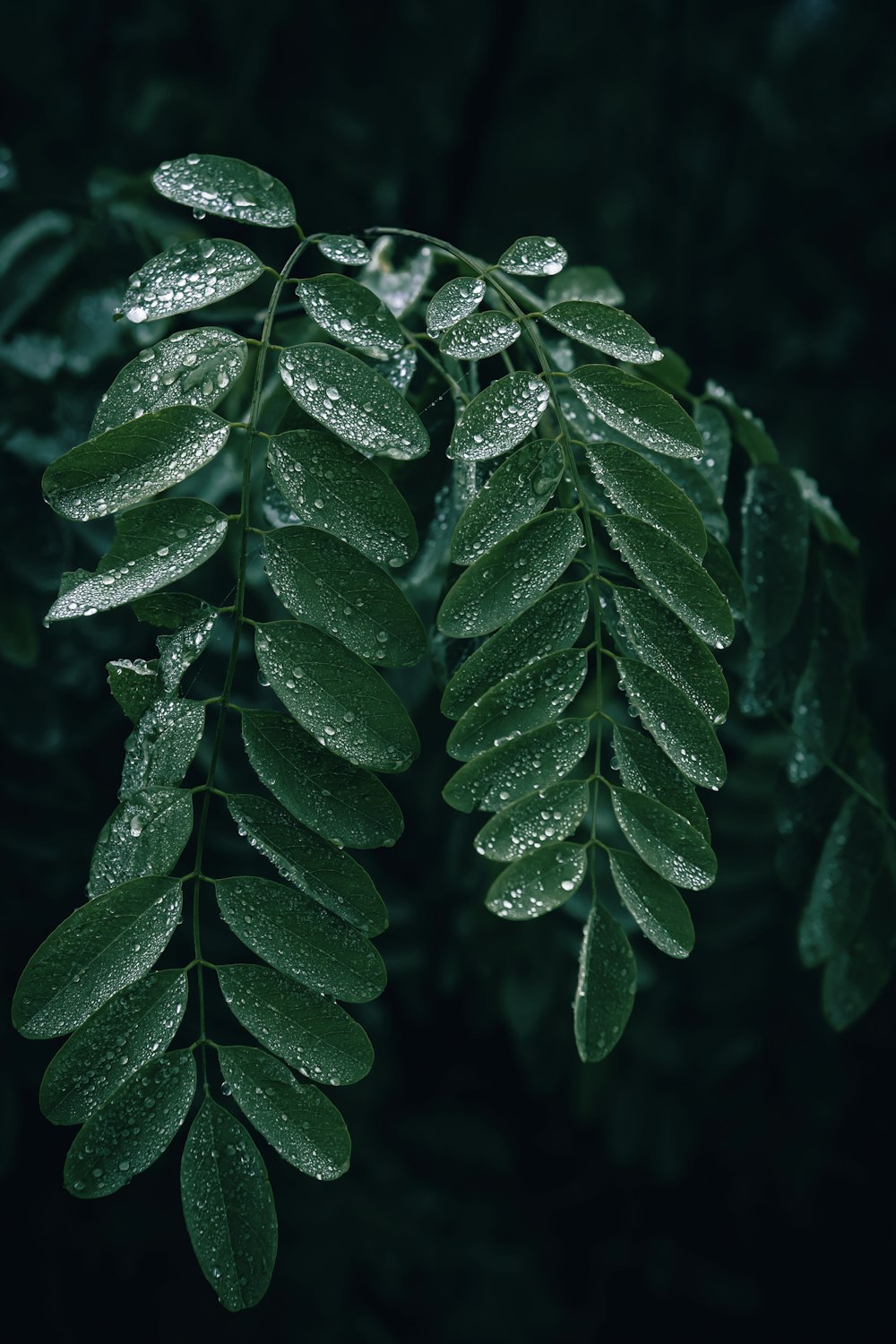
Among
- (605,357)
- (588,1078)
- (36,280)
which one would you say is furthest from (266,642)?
(588,1078)

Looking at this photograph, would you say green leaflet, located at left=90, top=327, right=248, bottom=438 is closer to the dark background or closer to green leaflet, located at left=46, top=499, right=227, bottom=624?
green leaflet, located at left=46, top=499, right=227, bottom=624

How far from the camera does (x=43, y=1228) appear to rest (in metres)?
1.83

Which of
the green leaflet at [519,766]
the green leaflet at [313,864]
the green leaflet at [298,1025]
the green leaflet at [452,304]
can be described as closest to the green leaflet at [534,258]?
the green leaflet at [452,304]

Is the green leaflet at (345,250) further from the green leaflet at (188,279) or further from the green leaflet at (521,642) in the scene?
the green leaflet at (521,642)

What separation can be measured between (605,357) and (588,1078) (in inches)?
56.2

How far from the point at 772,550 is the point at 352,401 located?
49 centimetres

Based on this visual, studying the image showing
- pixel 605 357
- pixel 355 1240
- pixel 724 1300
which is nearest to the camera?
pixel 605 357

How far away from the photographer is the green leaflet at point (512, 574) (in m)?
0.74

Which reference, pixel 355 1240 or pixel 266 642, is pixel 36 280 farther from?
pixel 355 1240

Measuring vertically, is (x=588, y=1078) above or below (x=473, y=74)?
below

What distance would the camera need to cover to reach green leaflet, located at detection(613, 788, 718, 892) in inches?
29.2

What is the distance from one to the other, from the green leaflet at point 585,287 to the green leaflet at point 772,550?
0.86ft

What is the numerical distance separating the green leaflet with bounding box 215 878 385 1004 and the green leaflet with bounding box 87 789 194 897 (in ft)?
0.19

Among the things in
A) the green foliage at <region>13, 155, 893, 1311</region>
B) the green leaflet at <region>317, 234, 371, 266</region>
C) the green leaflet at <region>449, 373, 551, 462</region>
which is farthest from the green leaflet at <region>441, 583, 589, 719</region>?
the green leaflet at <region>317, 234, 371, 266</region>
